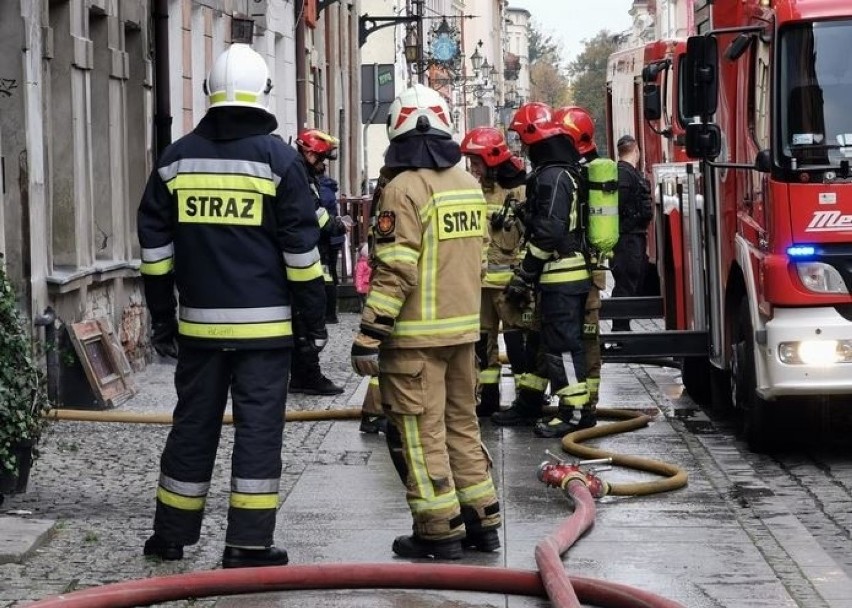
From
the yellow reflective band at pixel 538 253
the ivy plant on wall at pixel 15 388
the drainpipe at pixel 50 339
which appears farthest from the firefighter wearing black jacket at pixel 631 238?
the ivy plant on wall at pixel 15 388

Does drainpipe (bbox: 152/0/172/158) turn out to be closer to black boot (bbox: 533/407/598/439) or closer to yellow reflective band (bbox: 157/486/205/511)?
black boot (bbox: 533/407/598/439)

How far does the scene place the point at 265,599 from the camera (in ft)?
23.9

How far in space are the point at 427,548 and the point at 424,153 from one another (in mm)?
1599

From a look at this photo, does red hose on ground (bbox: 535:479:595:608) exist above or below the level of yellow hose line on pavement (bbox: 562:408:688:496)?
above

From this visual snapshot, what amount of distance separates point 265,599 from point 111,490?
8.91 ft

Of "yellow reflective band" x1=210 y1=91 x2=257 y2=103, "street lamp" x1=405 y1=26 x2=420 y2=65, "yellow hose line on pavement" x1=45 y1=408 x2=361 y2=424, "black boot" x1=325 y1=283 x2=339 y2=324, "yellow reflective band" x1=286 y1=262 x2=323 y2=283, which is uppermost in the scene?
"street lamp" x1=405 y1=26 x2=420 y2=65

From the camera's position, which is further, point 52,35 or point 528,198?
A: point 52,35

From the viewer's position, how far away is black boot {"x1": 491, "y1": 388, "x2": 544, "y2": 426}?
12594 mm

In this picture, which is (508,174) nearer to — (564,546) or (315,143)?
(315,143)

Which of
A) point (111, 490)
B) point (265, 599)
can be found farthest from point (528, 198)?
point (265, 599)

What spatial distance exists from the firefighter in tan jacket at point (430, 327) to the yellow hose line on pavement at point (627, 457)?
1.65m

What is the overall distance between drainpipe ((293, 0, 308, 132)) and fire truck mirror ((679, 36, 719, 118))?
1864cm

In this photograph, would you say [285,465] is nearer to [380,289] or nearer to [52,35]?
[380,289]

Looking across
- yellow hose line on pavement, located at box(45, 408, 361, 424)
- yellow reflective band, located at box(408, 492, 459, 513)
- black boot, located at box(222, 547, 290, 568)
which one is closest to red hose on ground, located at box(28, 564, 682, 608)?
black boot, located at box(222, 547, 290, 568)
